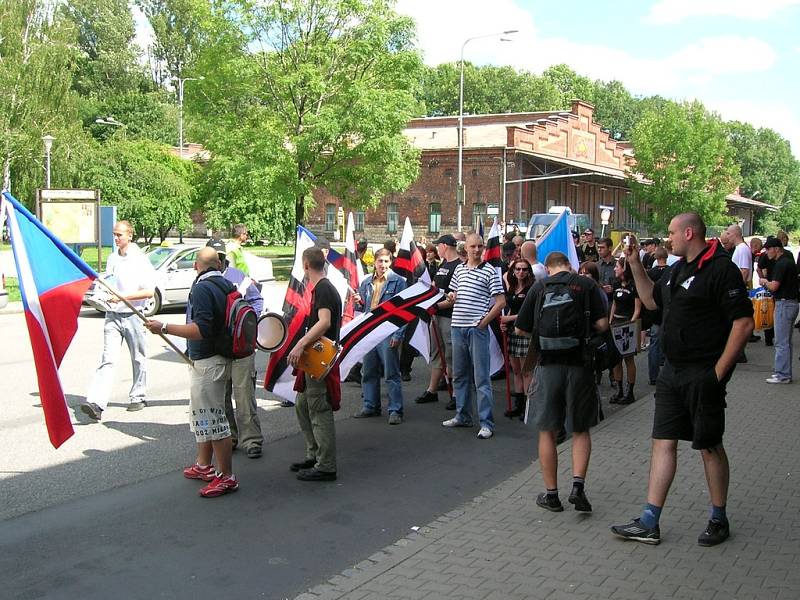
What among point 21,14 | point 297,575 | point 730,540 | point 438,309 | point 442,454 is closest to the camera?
point 297,575

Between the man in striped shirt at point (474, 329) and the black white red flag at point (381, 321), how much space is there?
12.4 inches

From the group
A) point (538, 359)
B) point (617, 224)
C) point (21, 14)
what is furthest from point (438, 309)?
point (617, 224)

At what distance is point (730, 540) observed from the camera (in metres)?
5.51

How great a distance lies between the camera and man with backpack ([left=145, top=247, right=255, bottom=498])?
6.34 meters

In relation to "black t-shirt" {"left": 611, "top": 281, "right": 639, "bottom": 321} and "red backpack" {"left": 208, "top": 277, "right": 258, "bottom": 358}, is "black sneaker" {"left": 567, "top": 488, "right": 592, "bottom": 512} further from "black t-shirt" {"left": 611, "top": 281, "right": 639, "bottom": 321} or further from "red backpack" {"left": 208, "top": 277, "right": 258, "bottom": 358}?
"black t-shirt" {"left": 611, "top": 281, "right": 639, "bottom": 321}

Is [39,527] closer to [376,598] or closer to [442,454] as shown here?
[376,598]

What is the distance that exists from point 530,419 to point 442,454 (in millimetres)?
1804

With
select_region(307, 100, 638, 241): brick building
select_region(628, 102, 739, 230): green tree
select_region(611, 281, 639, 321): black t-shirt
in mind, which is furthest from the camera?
select_region(628, 102, 739, 230): green tree

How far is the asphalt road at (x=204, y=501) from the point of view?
499 centimetres

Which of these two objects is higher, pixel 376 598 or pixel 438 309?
pixel 438 309

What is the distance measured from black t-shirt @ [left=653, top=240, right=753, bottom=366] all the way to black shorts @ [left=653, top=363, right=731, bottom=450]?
91 millimetres

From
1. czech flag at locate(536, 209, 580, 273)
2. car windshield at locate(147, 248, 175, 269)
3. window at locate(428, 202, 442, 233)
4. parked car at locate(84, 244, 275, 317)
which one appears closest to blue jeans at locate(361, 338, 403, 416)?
czech flag at locate(536, 209, 580, 273)

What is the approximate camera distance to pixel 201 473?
265 inches

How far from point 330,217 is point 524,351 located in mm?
55080
